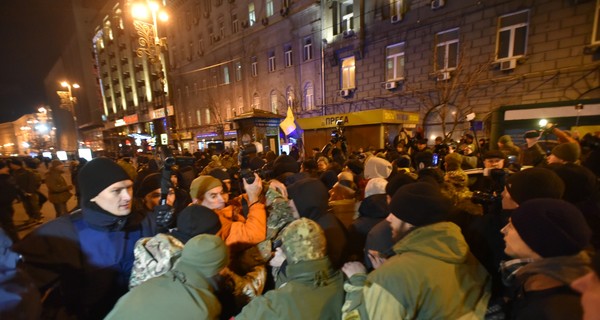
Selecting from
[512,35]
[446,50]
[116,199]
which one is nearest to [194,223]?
[116,199]

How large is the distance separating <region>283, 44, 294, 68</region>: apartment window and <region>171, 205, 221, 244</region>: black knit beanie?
2028 cm

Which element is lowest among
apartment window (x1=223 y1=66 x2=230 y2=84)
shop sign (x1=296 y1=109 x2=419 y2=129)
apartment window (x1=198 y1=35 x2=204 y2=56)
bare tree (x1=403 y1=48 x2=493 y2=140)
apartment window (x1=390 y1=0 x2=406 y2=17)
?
shop sign (x1=296 y1=109 x2=419 y2=129)

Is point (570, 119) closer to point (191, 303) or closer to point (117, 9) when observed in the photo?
point (191, 303)

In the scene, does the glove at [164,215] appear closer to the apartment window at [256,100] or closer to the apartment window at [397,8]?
the apartment window at [397,8]

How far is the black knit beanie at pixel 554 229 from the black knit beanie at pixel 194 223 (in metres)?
2.08

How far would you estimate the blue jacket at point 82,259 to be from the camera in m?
1.86

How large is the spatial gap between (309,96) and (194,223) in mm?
18676

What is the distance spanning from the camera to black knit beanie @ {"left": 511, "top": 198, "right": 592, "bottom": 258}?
1.18 m

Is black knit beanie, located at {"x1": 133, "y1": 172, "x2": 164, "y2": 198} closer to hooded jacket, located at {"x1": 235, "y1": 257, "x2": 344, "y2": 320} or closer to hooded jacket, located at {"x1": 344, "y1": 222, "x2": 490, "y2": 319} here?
hooded jacket, located at {"x1": 235, "y1": 257, "x2": 344, "y2": 320}

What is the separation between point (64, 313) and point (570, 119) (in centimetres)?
1549

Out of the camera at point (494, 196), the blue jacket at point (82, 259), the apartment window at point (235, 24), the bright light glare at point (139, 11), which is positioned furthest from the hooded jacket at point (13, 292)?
the apartment window at point (235, 24)

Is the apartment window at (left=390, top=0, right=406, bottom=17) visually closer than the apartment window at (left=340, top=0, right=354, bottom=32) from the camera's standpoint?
Yes

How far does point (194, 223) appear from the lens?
1975mm

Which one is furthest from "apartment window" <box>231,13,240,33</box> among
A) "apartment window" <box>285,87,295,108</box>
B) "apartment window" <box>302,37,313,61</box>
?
"apartment window" <box>285,87,295,108</box>
